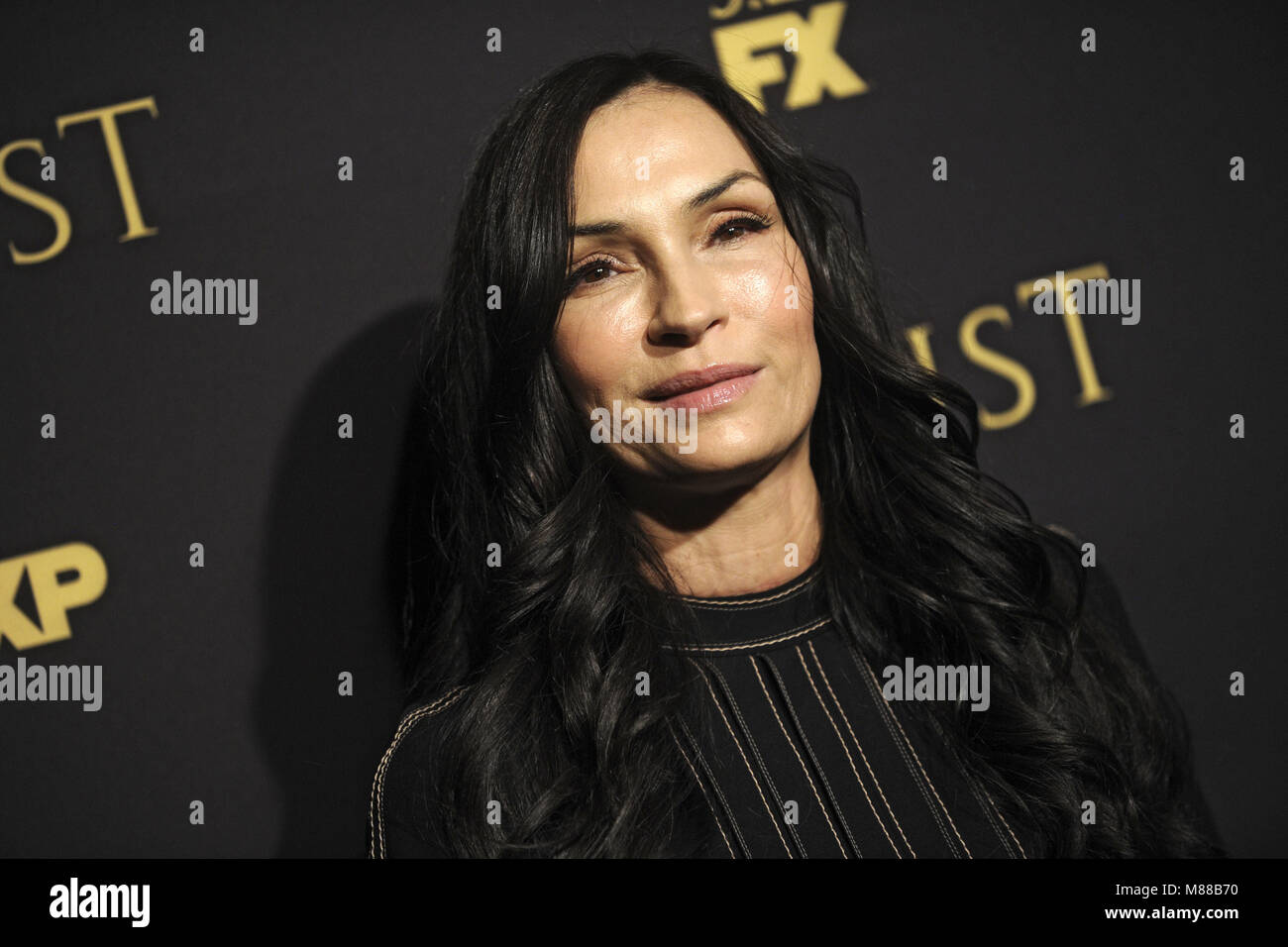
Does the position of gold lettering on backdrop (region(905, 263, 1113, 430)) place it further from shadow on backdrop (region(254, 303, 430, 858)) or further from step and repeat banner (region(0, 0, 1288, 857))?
shadow on backdrop (region(254, 303, 430, 858))

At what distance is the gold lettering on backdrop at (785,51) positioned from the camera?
184 centimetres

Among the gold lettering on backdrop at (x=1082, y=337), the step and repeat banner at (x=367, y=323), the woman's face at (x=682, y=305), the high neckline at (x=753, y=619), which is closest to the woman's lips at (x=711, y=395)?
the woman's face at (x=682, y=305)

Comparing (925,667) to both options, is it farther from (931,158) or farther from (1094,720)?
(931,158)

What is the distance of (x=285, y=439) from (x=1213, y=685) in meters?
1.64

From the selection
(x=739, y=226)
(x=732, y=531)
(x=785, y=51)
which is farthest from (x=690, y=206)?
(x=785, y=51)

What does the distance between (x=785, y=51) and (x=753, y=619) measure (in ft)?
3.25

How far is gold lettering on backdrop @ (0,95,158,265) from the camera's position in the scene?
1773 mm

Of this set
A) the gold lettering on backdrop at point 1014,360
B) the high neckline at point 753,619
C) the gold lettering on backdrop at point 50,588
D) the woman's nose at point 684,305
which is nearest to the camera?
the woman's nose at point 684,305

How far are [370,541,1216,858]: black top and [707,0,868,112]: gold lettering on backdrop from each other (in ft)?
2.88

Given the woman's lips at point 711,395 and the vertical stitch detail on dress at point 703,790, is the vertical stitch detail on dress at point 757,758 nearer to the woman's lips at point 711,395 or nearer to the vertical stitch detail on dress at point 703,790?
the vertical stitch detail on dress at point 703,790

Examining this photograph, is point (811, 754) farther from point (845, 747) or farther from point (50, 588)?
point (50, 588)

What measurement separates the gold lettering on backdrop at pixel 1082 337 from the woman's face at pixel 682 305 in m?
0.65

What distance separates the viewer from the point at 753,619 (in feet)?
4.70
